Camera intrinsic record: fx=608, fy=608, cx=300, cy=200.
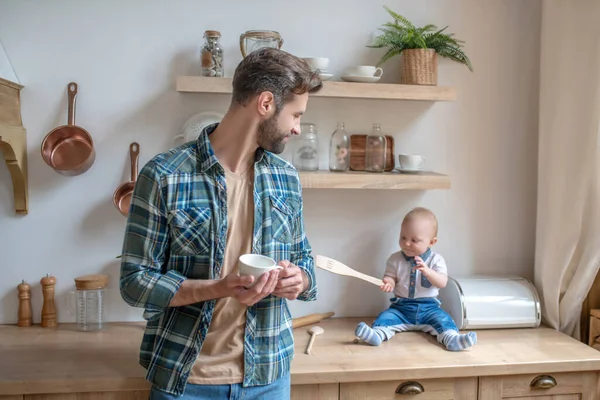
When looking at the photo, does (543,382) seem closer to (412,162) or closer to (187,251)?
(412,162)

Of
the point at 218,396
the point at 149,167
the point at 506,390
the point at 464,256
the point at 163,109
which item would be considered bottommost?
the point at 506,390

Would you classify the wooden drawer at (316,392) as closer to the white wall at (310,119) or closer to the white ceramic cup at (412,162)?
the white wall at (310,119)

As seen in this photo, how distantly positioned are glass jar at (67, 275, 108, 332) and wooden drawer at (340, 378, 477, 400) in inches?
37.9

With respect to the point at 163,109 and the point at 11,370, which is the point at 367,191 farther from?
the point at 11,370

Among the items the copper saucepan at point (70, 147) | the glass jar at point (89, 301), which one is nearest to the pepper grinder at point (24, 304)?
the glass jar at point (89, 301)

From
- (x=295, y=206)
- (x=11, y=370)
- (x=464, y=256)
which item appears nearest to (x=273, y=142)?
(x=295, y=206)

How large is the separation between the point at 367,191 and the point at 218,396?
116cm

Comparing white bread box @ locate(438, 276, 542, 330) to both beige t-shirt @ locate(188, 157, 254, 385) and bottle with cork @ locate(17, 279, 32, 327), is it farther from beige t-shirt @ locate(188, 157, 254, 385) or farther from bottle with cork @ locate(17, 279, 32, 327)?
bottle with cork @ locate(17, 279, 32, 327)

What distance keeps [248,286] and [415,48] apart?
1.29 metres

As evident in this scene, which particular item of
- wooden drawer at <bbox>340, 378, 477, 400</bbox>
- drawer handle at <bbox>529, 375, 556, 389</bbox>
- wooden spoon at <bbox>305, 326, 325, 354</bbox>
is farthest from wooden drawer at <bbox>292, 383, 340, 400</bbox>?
drawer handle at <bbox>529, 375, 556, 389</bbox>

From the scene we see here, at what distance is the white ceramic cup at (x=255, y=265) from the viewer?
139 centimetres

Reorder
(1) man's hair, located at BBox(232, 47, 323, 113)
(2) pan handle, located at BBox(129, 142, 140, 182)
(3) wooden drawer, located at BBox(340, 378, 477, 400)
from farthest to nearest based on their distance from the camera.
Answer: (2) pan handle, located at BBox(129, 142, 140, 182), (3) wooden drawer, located at BBox(340, 378, 477, 400), (1) man's hair, located at BBox(232, 47, 323, 113)

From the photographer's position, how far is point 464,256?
2.54 metres

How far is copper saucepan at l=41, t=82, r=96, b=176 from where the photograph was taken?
2.22 m
